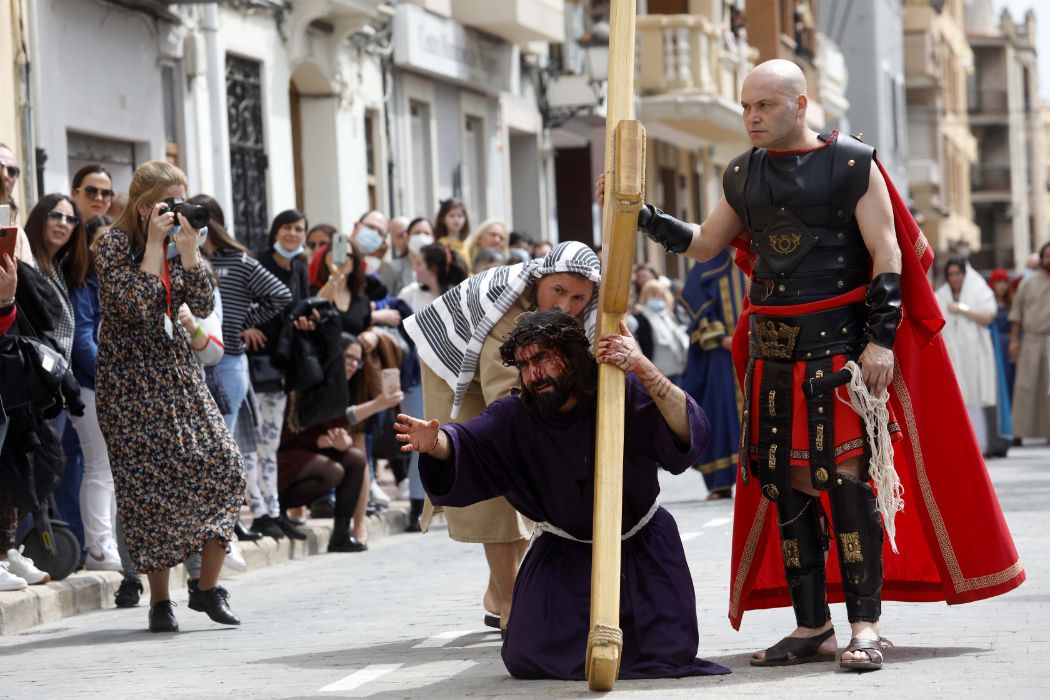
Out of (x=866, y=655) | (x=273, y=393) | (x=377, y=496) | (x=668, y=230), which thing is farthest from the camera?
(x=377, y=496)

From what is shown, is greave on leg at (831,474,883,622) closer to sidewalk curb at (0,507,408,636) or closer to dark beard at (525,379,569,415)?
dark beard at (525,379,569,415)

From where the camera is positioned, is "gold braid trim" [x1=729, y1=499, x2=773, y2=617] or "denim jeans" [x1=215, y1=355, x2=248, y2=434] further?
"denim jeans" [x1=215, y1=355, x2=248, y2=434]

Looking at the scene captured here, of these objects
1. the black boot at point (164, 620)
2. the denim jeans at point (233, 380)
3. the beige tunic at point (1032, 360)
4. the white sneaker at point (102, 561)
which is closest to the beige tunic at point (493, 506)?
the black boot at point (164, 620)

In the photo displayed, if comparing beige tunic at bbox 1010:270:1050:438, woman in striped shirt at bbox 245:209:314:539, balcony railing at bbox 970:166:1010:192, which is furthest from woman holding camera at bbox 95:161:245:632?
balcony railing at bbox 970:166:1010:192

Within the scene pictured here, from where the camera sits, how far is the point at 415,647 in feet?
28.1

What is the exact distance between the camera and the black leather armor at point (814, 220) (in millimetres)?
7383

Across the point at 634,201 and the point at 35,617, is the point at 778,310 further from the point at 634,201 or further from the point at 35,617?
the point at 35,617

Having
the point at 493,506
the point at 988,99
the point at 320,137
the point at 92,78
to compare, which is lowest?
the point at 493,506

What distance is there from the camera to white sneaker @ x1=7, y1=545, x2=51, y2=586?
10562 mm

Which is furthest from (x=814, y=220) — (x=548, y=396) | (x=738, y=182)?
(x=548, y=396)

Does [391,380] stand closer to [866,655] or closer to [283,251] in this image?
[283,251]

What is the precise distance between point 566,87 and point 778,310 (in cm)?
2331

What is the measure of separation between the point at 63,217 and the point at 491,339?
313 centimetres

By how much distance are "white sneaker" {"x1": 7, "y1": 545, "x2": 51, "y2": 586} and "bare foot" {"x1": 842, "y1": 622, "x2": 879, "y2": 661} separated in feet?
15.5
